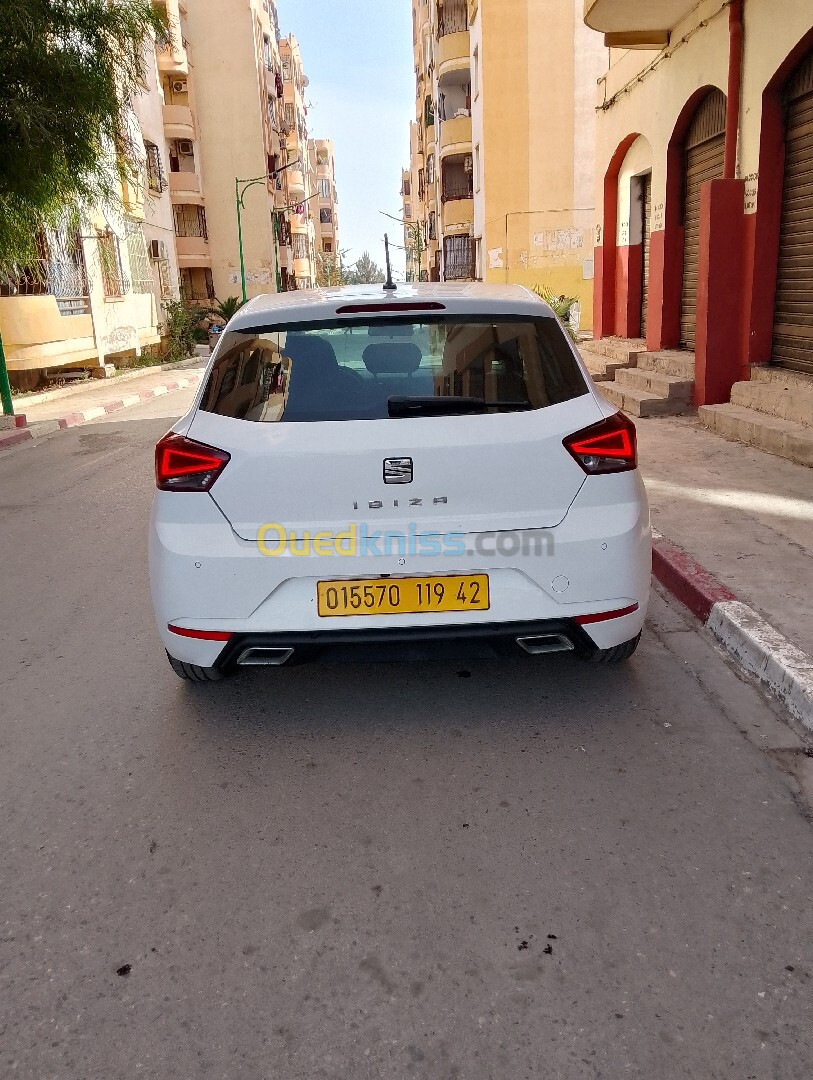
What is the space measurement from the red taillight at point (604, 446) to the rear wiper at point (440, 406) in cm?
24

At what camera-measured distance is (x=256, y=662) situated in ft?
11.3

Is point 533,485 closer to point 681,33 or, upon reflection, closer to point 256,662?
point 256,662

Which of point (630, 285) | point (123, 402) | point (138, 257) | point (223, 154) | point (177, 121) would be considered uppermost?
point (177, 121)

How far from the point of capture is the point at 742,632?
4230mm

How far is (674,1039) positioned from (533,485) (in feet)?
5.96

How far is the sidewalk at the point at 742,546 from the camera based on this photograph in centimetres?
413

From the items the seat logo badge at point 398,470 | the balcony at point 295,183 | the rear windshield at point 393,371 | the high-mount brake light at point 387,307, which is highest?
the balcony at point 295,183

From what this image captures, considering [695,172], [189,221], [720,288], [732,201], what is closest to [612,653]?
[720,288]

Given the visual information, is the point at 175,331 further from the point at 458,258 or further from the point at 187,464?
the point at 187,464

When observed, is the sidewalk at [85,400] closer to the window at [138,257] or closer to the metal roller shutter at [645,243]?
the window at [138,257]

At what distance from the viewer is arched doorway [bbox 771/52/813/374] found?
9.45 meters

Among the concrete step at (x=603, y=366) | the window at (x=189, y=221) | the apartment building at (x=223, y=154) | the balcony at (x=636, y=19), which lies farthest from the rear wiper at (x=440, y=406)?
the window at (x=189, y=221)

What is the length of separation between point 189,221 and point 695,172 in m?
41.4

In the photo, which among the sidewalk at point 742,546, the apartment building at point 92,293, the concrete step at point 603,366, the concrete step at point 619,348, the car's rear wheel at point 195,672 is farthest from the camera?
the apartment building at point 92,293
